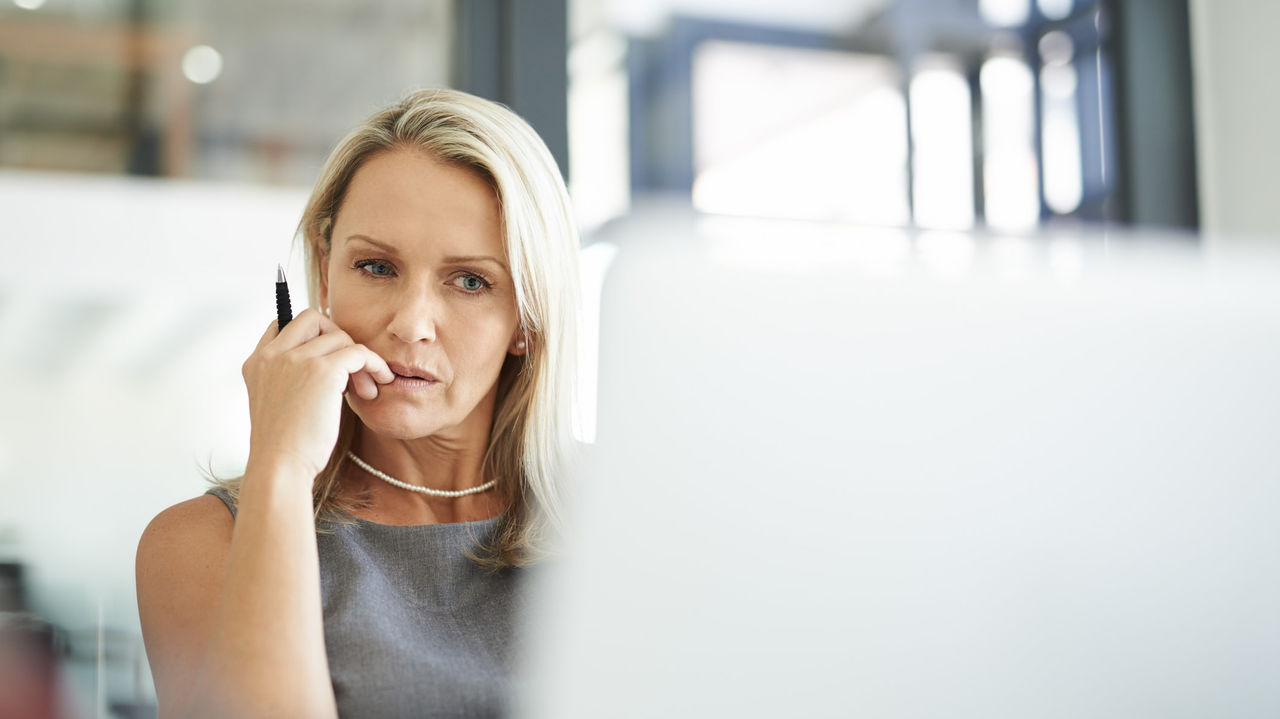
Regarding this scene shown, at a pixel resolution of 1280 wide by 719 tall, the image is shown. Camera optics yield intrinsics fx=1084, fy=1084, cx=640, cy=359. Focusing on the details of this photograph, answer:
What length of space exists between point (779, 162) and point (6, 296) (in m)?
1.79

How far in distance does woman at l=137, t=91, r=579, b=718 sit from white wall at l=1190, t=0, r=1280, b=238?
2.18 metres

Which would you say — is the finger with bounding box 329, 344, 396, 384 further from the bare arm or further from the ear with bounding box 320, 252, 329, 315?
the ear with bounding box 320, 252, 329, 315

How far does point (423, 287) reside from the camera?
1.00 m

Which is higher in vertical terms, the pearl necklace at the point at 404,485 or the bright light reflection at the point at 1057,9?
the bright light reflection at the point at 1057,9

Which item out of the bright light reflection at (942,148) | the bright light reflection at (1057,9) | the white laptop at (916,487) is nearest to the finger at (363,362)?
the white laptop at (916,487)

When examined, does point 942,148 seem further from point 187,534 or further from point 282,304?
point 187,534

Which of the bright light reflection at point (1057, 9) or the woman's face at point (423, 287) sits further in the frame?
the bright light reflection at point (1057, 9)

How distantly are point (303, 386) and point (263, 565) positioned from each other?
0.53ft

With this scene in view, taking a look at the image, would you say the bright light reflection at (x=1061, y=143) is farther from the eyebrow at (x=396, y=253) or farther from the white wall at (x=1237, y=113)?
the eyebrow at (x=396, y=253)

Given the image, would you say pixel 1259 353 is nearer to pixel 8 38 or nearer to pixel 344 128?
pixel 344 128

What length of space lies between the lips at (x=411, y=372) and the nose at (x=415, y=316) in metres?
0.03

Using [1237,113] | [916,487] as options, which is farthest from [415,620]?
[1237,113]

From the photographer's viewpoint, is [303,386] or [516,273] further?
[516,273]

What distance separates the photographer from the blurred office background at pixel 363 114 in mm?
2201
